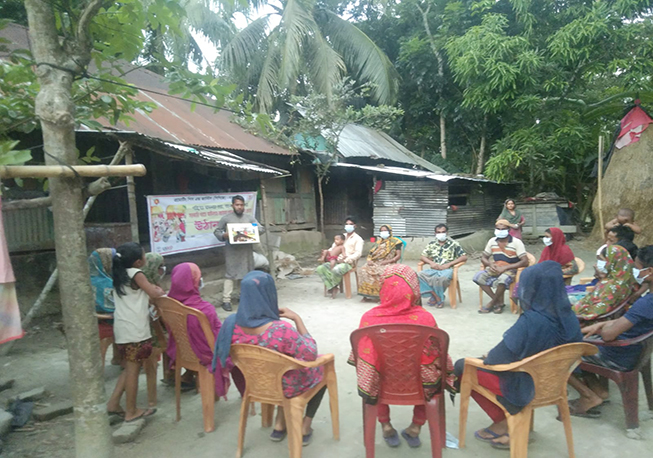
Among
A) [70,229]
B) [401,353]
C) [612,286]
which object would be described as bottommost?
[401,353]

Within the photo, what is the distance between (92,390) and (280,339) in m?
1.07

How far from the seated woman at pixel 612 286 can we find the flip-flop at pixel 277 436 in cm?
259

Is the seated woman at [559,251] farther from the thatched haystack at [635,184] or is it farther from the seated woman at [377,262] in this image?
the thatched haystack at [635,184]

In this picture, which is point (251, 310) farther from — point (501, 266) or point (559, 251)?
point (501, 266)

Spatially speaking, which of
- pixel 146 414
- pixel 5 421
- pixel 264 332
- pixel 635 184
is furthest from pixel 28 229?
pixel 635 184

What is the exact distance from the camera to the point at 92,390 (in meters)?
2.38

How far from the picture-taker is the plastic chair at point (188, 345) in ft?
10.3

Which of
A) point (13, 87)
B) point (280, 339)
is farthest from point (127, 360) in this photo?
point (13, 87)

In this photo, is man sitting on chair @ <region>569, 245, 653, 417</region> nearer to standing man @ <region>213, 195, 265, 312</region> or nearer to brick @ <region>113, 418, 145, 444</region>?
brick @ <region>113, 418, 145, 444</region>

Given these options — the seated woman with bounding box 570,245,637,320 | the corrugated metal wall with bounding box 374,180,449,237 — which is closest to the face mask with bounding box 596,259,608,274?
the seated woman with bounding box 570,245,637,320

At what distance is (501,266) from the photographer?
6074 millimetres

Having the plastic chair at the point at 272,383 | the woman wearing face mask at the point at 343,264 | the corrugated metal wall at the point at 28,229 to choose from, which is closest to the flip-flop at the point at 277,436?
the plastic chair at the point at 272,383

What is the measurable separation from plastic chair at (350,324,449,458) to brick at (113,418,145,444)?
165cm

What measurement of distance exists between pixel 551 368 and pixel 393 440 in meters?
1.11
